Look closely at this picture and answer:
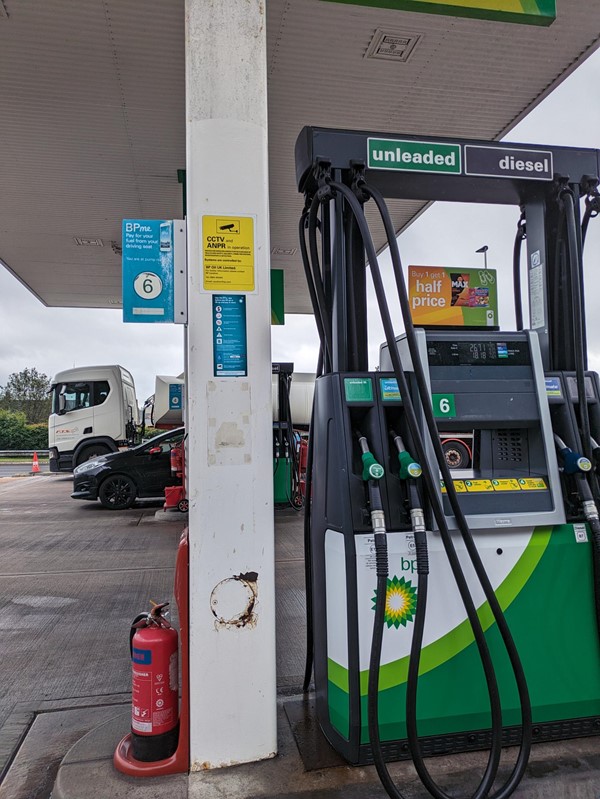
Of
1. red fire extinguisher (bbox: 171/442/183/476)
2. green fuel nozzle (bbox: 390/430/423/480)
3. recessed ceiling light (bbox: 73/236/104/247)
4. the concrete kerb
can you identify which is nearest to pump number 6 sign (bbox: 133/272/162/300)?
green fuel nozzle (bbox: 390/430/423/480)

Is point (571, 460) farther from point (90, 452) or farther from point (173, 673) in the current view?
point (90, 452)

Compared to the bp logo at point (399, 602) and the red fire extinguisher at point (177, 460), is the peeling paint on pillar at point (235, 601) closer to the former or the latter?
the bp logo at point (399, 602)

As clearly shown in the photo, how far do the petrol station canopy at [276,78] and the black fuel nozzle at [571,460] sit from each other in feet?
7.67

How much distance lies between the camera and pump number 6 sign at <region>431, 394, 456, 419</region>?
284 cm

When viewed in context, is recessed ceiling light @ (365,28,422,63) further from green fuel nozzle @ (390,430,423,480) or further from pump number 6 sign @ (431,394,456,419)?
green fuel nozzle @ (390,430,423,480)

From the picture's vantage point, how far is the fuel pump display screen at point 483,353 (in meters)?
2.96

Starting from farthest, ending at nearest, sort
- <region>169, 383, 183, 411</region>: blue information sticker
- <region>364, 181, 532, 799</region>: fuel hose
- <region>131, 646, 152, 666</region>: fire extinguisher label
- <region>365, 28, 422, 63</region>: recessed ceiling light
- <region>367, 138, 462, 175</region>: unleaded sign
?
<region>169, 383, 183, 411</region>: blue information sticker
<region>365, 28, 422, 63</region>: recessed ceiling light
<region>367, 138, 462, 175</region>: unleaded sign
<region>131, 646, 152, 666</region>: fire extinguisher label
<region>364, 181, 532, 799</region>: fuel hose

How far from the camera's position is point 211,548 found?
104 inches

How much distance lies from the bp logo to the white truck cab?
A: 14.5 meters

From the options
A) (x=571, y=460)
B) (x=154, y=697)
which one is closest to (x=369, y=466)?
(x=571, y=460)

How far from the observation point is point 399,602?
267 cm

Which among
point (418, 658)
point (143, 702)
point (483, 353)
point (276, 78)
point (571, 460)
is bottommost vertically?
point (143, 702)

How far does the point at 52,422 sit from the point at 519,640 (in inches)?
613

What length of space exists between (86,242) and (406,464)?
10.8m
